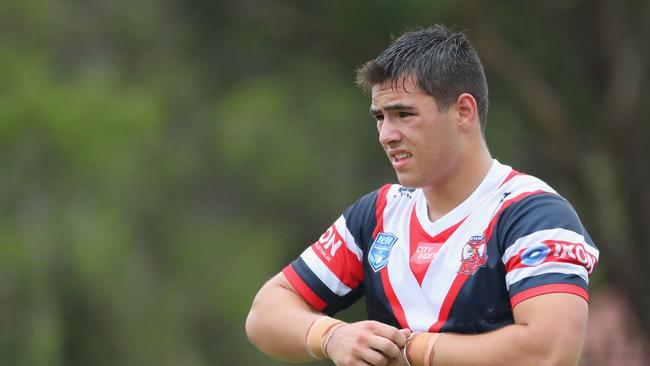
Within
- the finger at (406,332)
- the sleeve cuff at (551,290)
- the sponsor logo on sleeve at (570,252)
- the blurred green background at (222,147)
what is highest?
the blurred green background at (222,147)

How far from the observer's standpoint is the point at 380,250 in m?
4.48

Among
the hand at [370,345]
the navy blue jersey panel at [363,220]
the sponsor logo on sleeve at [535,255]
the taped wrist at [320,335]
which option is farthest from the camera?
the navy blue jersey panel at [363,220]

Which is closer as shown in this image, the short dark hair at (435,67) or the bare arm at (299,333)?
the bare arm at (299,333)

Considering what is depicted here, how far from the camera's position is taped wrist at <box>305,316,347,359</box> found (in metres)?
4.23

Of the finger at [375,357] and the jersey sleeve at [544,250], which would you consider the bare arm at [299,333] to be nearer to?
the finger at [375,357]

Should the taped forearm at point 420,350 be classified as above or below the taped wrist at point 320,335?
below

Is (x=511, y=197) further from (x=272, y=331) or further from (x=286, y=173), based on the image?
(x=286, y=173)

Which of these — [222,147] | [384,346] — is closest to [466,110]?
[384,346]

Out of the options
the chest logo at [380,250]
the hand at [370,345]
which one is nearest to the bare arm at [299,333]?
the hand at [370,345]

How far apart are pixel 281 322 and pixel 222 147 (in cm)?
1180

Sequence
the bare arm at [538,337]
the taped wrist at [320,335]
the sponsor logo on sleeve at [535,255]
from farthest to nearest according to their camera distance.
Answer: the taped wrist at [320,335]
the sponsor logo on sleeve at [535,255]
the bare arm at [538,337]

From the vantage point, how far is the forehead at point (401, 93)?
4246mm

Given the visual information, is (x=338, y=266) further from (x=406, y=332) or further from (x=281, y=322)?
(x=406, y=332)

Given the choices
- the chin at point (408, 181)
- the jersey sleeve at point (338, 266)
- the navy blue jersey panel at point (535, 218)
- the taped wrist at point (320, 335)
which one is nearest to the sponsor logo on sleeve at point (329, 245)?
the jersey sleeve at point (338, 266)
